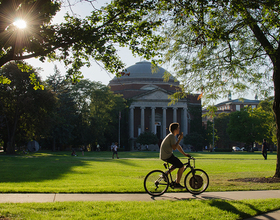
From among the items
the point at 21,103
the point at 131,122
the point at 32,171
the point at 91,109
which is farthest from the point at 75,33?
the point at 131,122

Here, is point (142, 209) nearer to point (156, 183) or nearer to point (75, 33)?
point (156, 183)

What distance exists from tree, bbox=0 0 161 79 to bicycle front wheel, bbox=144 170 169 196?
370 centimetres

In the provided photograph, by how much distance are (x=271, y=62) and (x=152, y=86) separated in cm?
7969

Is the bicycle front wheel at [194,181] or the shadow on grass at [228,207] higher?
the bicycle front wheel at [194,181]

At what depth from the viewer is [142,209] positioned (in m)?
7.43

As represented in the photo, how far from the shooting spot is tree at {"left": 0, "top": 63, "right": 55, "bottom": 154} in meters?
42.3

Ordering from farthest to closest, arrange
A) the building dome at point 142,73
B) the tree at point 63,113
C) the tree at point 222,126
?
the tree at point 222,126, the building dome at point 142,73, the tree at point 63,113

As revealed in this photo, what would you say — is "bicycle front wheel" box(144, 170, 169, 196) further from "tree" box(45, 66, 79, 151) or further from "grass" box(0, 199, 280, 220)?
"tree" box(45, 66, 79, 151)

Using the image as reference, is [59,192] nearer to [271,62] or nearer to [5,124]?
[271,62]

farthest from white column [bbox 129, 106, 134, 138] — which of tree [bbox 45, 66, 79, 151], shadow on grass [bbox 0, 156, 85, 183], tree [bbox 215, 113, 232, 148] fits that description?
shadow on grass [bbox 0, 156, 85, 183]

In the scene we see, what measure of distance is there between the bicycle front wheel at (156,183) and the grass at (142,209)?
0.99m

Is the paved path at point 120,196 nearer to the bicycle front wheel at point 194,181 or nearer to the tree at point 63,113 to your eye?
the bicycle front wheel at point 194,181

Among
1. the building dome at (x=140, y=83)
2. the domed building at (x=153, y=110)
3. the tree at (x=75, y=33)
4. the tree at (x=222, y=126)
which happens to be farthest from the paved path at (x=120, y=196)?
the tree at (x=222, y=126)

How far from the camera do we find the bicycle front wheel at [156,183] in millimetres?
9273
